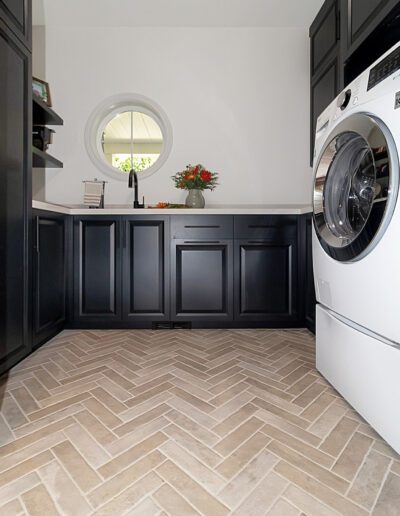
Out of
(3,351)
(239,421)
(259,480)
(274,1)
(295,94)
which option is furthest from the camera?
(295,94)

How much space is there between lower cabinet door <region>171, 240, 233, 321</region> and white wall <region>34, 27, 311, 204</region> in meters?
0.71

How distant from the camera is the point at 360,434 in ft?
3.38

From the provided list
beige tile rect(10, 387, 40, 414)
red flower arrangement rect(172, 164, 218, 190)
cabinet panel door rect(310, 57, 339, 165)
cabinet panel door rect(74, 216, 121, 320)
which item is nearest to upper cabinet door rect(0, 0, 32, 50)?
cabinet panel door rect(74, 216, 121, 320)

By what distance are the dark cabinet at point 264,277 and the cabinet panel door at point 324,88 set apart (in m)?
0.97

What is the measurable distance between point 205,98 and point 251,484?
2.92 metres

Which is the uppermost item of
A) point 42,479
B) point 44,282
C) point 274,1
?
point 274,1

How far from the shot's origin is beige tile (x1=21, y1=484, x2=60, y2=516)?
72cm

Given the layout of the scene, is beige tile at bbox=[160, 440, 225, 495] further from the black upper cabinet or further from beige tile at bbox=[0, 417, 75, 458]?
the black upper cabinet

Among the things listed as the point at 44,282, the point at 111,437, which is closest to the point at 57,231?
the point at 44,282

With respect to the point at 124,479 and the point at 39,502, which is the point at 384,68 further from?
the point at 39,502

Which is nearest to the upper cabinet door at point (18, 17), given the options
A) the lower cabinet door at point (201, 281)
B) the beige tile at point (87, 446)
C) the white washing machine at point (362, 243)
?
the lower cabinet door at point (201, 281)

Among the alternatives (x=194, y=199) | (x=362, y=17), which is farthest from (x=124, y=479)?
(x=362, y=17)

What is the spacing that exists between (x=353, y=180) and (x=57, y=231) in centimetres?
188

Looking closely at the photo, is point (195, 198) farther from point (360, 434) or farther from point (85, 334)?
point (360, 434)
